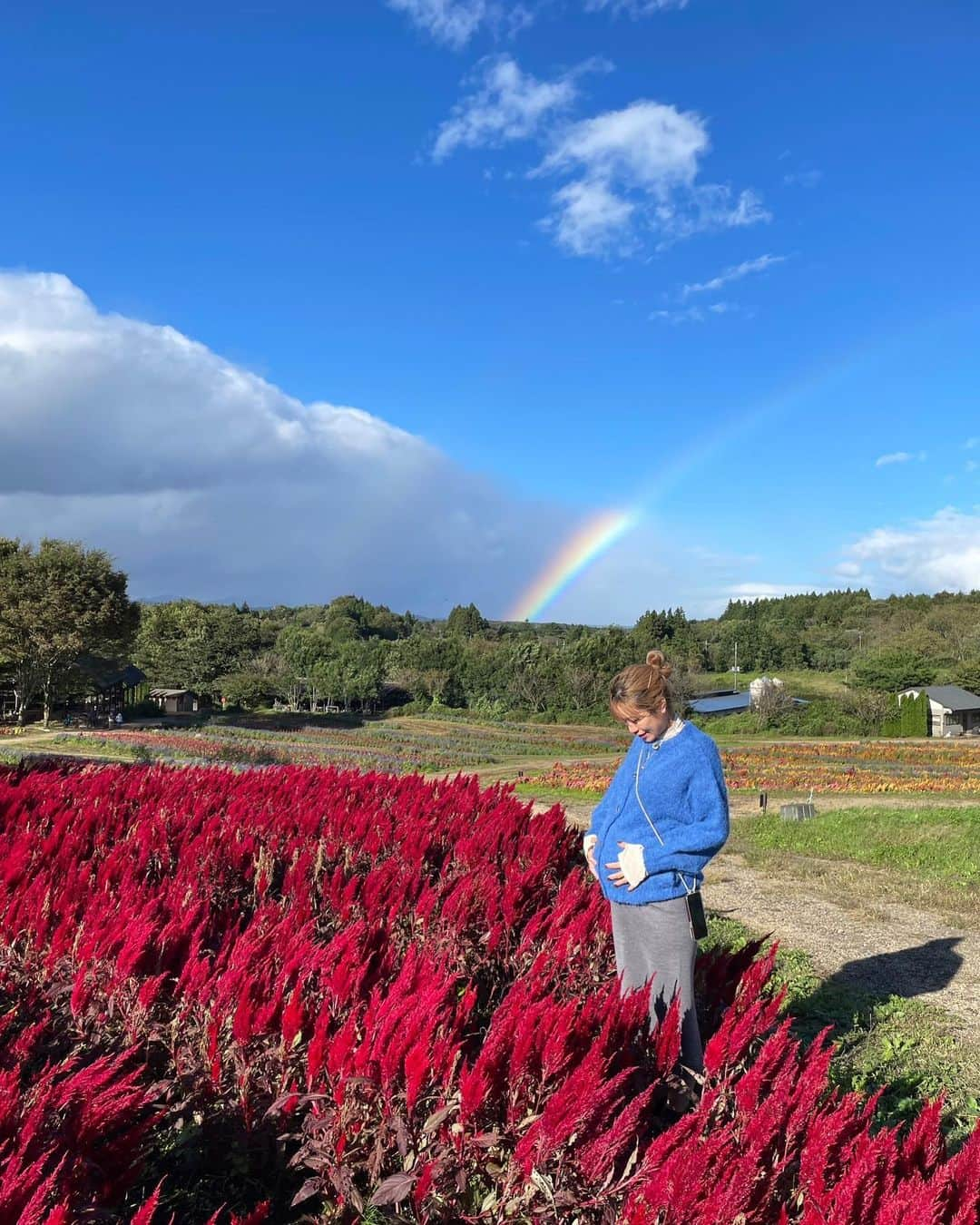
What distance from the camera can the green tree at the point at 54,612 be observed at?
34.9 metres

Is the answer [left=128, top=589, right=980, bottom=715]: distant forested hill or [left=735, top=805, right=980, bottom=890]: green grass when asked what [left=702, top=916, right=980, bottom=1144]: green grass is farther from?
[left=128, top=589, right=980, bottom=715]: distant forested hill

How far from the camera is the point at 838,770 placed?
2556 centimetres

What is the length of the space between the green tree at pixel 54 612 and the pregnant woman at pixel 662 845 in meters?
35.9

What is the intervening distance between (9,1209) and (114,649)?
134ft

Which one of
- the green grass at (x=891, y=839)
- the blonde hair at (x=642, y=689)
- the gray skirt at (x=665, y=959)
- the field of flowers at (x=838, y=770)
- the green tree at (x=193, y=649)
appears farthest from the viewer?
the green tree at (x=193, y=649)

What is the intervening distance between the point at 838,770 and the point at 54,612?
99.6ft

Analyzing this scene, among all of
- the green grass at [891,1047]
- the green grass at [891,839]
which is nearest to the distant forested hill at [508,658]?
the green grass at [891,839]

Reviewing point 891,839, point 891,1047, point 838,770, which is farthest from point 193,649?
point 891,1047

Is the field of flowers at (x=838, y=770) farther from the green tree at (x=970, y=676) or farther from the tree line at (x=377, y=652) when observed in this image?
the green tree at (x=970, y=676)

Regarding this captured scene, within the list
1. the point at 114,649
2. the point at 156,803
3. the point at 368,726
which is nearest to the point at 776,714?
the point at 368,726

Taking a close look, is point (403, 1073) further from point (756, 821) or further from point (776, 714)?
point (776, 714)

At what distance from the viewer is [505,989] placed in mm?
3521

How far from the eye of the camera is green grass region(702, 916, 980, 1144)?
429 centimetres

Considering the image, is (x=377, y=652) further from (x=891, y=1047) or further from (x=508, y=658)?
(x=891, y=1047)
